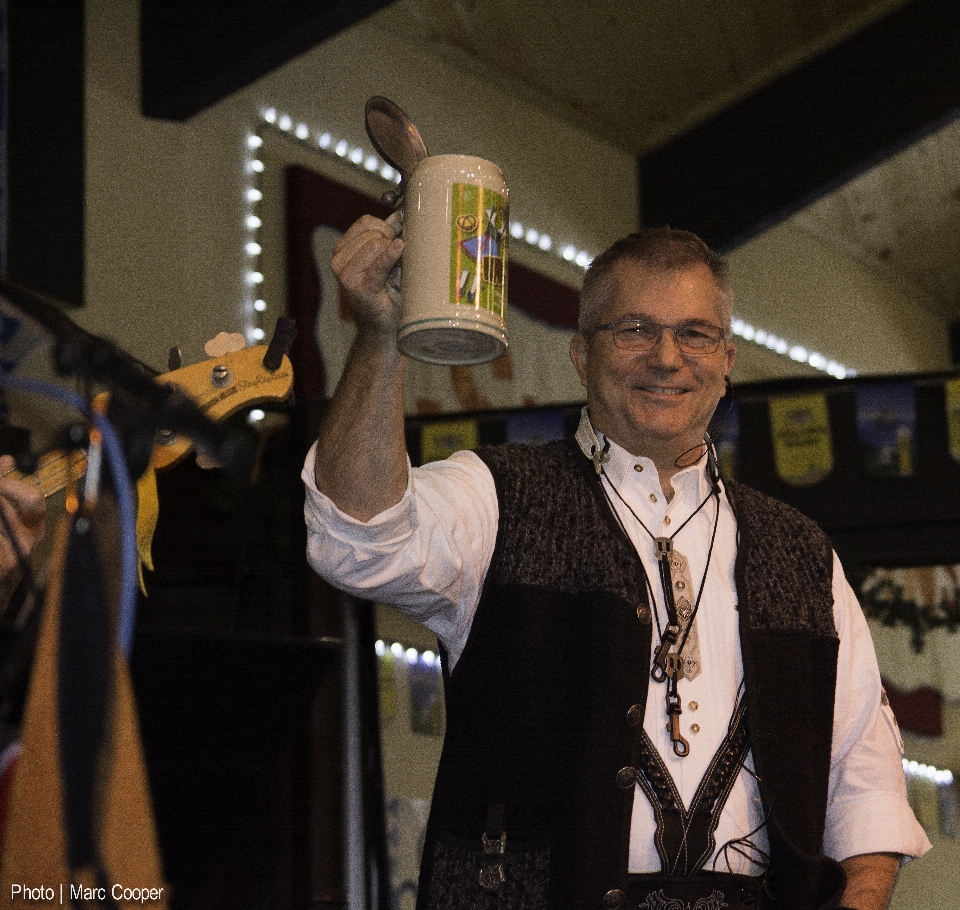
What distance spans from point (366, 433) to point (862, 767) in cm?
91

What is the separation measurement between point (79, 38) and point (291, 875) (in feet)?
8.86

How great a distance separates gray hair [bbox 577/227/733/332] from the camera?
1925mm

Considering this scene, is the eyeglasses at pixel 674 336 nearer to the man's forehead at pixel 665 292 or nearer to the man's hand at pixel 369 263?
the man's forehead at pixel 665 292

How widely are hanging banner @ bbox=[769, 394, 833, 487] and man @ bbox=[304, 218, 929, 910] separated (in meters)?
2.50

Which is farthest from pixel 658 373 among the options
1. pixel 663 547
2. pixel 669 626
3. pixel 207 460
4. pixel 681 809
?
pixel 207 460

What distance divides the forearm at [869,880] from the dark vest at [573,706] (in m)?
0.05

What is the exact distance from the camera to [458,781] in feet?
5.44

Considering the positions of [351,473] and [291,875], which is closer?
[351,473]

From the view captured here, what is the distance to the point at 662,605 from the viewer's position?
1778 mm

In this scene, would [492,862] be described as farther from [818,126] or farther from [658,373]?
[818,126]

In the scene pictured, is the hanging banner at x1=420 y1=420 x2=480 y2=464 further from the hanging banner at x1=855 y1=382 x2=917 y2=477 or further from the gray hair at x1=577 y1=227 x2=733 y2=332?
the gray hair at x1=577 y1=227 x2=733 y2=332

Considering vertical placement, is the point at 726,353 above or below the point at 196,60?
below

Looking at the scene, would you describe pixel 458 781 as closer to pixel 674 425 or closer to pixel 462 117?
pixel 674 425

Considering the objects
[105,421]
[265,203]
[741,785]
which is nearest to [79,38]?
[265,203]
